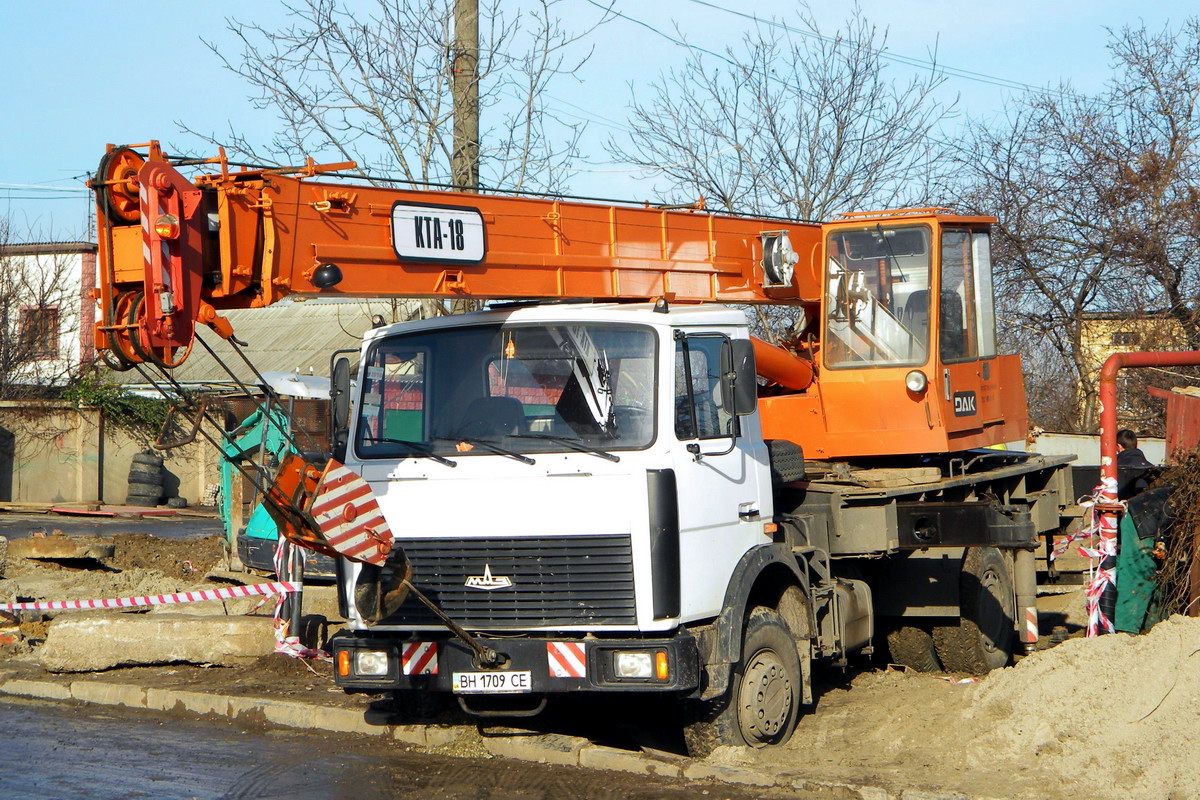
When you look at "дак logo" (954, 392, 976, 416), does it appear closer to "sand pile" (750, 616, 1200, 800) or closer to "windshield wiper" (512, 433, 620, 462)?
"sand pile" (750, 616, 1200, 800)

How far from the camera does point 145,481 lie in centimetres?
2862

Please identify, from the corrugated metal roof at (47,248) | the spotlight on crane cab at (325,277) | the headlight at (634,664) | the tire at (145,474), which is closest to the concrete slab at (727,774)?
the headlight at (634,664)

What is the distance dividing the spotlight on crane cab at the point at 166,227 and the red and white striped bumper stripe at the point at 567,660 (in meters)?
2.79

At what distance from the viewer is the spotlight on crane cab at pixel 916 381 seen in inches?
362

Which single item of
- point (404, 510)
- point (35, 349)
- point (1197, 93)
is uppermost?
point (1197, 93)

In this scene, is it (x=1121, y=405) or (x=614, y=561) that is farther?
(x=1121, y=405)

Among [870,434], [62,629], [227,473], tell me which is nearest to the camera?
[870,434]

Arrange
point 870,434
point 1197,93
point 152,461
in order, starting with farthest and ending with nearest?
point 152,461 < point 1197,93 < point 870,434

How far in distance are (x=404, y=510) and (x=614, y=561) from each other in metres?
1.24

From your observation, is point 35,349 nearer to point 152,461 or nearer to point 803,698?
point 152,461

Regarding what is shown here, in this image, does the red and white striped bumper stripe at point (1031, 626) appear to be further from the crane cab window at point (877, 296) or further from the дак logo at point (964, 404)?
the crane cab window at point (877, 296)

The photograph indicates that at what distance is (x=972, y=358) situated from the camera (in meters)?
9.84

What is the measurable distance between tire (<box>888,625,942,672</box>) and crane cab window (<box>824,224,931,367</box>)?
2.36 m

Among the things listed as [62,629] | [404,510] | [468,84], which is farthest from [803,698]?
[468,84]
